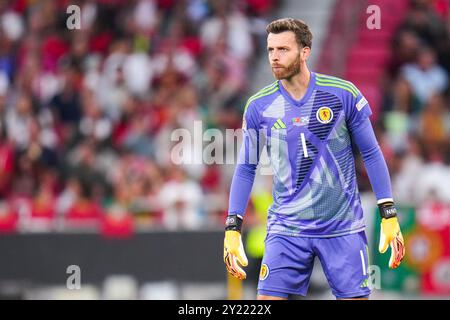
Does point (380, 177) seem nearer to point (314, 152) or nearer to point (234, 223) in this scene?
point (314, 152)

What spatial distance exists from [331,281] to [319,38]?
11.2 meters

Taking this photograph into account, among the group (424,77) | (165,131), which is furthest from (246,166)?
(424,77)

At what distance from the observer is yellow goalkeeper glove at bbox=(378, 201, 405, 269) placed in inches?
312

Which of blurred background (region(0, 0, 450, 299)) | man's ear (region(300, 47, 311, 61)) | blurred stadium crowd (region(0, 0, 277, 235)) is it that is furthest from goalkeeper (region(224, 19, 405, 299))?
blurred stadium crowd (region(0, 0, 277, 235))

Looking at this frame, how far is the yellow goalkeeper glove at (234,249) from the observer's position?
8.07m

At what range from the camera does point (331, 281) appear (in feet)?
26.6

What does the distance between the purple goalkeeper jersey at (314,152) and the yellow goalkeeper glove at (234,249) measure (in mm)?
289

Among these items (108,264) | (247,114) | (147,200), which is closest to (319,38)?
(147,200)

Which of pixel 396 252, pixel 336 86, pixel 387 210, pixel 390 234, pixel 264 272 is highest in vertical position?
pixel 336 86

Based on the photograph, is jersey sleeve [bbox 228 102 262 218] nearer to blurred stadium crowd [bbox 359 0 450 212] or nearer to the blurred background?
the blurred background

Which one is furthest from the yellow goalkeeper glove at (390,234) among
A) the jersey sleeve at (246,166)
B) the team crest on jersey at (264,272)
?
the jersey sleeve at (246,166)

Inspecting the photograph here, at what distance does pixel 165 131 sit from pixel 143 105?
121 centimetres

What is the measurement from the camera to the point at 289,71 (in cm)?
804
